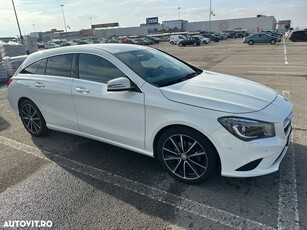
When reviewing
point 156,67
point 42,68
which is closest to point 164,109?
point 156,67

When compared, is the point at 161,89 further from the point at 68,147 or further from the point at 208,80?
the point at 68,147

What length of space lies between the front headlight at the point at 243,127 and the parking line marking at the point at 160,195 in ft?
2.69

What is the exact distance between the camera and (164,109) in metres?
2.88

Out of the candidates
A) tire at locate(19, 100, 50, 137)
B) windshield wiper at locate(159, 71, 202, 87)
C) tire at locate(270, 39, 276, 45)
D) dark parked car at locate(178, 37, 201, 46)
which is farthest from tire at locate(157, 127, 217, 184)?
dark parked car at locate(178, 37, 201, 46)

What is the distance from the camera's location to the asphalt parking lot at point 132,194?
8.23 feet

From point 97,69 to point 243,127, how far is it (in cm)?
212

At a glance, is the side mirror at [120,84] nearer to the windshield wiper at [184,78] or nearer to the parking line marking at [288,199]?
the windshield wiper at [184,78]

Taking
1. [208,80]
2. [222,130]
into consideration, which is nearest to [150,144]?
[222,130]

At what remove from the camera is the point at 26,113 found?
465 centimetres

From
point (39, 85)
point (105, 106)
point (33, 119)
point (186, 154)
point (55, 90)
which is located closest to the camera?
A: point (186, 154)

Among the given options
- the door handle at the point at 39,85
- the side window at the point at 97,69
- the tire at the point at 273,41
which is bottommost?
the tire at the point at 273,41

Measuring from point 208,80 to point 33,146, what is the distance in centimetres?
318

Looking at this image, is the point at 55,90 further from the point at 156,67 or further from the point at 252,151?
the point at 252,151

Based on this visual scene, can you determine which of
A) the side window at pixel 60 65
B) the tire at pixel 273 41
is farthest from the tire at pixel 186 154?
the tire at pixel 273 41
